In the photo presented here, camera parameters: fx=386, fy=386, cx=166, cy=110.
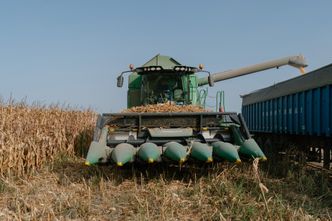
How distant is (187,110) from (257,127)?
652 centimetres

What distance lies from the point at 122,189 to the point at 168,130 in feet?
4.60

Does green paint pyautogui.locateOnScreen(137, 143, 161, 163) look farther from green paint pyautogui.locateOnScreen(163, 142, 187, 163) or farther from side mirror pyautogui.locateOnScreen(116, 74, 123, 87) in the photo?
side mirror pyautogui.locateOnScreen(116, 74, 123, 87)

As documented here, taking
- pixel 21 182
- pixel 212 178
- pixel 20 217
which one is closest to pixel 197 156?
pixel 212 178

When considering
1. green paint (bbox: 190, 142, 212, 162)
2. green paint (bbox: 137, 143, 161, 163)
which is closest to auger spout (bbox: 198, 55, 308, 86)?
green paint (bbox: 190, 142, 212, 162)

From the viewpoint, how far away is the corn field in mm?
7121

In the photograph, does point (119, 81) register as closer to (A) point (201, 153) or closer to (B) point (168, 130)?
(B) point (168, 130)

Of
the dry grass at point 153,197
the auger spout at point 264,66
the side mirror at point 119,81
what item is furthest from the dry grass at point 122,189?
the auger spout at point 264,66

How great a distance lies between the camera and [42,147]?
26.5ft

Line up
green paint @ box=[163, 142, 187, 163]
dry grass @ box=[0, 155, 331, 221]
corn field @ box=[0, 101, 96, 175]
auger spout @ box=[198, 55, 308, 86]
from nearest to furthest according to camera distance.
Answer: dry grass @ box=[0, 155, 331, 221] → green paint @ box=[163, 142, 187, 163] → corn field @ box=[0, 101, 96, 175] → auger spout @ box=[198, 55, 308, 86]

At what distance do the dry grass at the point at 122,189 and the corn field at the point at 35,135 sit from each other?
21 millimetres

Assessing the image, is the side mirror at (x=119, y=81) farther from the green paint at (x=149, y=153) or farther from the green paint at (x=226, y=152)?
the green paint at (x=226, y=152)

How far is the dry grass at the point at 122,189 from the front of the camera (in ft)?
14.9

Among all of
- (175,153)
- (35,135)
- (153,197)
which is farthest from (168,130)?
(35,135)

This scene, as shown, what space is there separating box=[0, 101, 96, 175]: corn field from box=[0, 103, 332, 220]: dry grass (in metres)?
0.02
